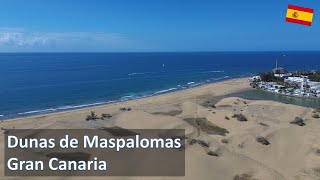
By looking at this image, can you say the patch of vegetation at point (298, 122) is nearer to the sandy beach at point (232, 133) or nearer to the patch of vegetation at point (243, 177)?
the sandy beach at point (232, 133)

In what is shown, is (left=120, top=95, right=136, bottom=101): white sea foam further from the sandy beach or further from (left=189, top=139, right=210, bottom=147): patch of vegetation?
(left=189, top=139, right=210, bottom=147): patch of vegetation

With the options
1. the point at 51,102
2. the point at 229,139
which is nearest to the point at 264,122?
the point at 229,139

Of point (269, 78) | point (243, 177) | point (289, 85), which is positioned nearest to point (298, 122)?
point (243, 177)

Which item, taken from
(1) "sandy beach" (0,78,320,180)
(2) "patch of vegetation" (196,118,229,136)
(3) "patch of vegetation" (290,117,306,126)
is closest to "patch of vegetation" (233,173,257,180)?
(1) "sandy beach" (0,78,320,180)

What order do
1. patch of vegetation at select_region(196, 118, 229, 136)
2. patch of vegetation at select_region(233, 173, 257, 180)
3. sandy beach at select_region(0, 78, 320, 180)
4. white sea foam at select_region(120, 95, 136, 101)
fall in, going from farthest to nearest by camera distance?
white sea foam at select_region(120, 95, 136, 101), patch of vegetation at select_region(196, 118, 229, 136), sandy beach at select_region(0, 78, 320, 180), patch of vegetation at select_region(233, 173, 257, 180)

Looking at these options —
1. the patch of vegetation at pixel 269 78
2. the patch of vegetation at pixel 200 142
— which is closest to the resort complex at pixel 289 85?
the patch of vegetation at pixel 269 78

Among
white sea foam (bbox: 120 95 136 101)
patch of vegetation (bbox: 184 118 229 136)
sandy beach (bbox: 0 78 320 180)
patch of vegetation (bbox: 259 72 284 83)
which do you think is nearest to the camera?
sandy beach (bbox: 0 78 320 180)

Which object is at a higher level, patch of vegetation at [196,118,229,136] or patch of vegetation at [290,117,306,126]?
patch of vegetation at [290,117,306,126]

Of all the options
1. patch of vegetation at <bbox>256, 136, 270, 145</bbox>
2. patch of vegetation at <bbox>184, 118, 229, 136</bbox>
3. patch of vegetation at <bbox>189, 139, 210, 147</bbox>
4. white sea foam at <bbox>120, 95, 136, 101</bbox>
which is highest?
patch of vegetation at <bbox>189, 139, 210, 147</bbox>

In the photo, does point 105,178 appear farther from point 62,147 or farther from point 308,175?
point 308,175
